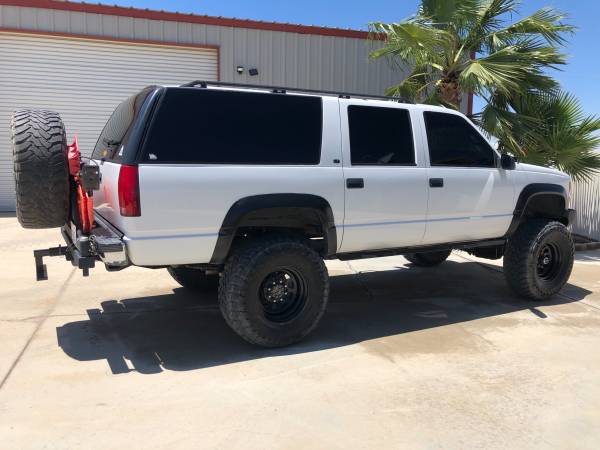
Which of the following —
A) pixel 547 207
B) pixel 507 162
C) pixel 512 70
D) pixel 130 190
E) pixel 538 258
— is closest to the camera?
pixel 130 190

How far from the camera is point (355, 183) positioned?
14.9ft

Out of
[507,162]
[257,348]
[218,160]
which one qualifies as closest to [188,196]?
[218,160]

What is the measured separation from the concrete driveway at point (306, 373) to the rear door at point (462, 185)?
881mm

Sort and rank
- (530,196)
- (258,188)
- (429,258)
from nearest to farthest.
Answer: (258,188), (530,196), (429,258)

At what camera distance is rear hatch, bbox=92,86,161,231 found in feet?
12.1

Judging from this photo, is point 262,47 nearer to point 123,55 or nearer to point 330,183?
point 123,55

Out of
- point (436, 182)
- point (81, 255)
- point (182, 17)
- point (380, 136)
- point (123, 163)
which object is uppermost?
point (182, 17)

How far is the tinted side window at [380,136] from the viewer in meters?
4.69

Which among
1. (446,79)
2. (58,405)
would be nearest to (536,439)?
(58,405)

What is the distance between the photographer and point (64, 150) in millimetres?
4137

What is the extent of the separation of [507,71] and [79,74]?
31.7 feet

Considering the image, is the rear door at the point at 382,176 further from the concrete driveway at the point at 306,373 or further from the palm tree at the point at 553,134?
the palm tree at the point at 553,134

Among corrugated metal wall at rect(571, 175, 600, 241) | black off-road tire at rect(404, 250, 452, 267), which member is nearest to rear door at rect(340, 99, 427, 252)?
black off-road tire at rect(404, 250, 452, 267)

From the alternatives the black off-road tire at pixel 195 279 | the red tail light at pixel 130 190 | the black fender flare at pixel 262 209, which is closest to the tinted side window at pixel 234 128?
the red tail light at pixel 130 190
